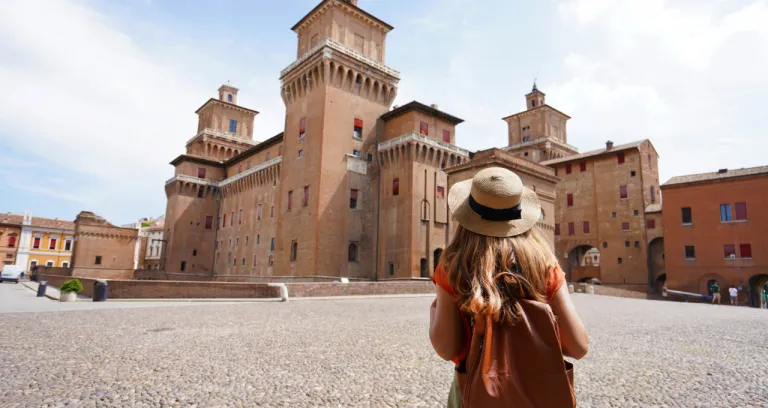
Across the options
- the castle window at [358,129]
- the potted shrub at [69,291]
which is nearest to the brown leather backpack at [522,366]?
the potted shrub at [69,291]

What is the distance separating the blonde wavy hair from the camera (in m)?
1.69

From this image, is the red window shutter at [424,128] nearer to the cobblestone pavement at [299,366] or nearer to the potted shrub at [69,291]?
the potted shrub at [69,291]

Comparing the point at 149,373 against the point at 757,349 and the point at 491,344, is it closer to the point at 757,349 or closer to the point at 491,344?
the point at 491,344

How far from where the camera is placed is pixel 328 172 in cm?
3259

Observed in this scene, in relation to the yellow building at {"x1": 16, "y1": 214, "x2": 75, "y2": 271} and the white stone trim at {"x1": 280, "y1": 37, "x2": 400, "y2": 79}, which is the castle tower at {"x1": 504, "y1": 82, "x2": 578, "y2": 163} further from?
the yellow building at {"x1": 16, "y1": 214, "x2": 75, "y2": 271}

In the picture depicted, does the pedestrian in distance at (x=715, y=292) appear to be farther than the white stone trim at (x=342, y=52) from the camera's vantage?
No

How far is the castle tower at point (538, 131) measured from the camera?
52.6m

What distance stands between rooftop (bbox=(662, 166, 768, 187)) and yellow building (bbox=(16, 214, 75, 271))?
67.0 metres

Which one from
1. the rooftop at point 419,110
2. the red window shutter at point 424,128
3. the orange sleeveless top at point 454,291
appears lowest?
the orange sleeveless top at point 454,291

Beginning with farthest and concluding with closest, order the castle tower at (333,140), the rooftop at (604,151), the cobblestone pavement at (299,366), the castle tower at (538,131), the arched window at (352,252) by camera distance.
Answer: the castle tower at (538,131)
the rooftop at (604,151)
the arched window at (352,252)
the castle tower at (333,140)
the cobblestone pavement at (299,366)

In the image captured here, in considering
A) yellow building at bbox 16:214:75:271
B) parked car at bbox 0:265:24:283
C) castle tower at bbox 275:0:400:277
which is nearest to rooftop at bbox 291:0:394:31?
castle tower at bbox 275:0:400:277

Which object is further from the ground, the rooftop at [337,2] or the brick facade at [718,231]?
the rooftop at [337,2]

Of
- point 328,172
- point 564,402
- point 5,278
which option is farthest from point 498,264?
point 5,278

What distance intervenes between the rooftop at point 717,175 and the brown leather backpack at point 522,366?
37.0m
